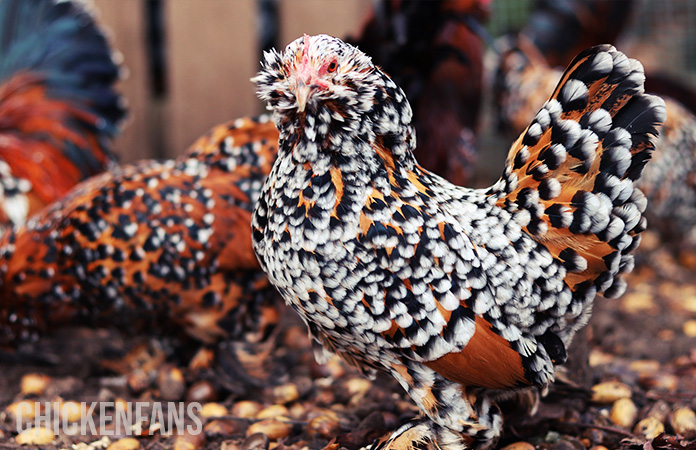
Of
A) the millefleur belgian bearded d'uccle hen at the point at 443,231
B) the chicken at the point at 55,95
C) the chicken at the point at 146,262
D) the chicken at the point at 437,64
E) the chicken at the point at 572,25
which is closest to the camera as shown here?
the millefleur belgian bearded d'uccle hen at the point at 443,231

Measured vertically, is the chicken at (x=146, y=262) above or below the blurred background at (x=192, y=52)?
below

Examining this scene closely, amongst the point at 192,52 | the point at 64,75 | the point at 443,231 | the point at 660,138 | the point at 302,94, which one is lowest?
the point at 443,231

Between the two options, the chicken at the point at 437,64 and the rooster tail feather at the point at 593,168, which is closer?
the rooster tail feather at the point at 593,168

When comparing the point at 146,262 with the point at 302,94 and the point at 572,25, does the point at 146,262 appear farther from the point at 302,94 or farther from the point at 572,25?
the point at 572,25

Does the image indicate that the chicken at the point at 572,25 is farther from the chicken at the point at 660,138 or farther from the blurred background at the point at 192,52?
the blurred background at the point at 192,52

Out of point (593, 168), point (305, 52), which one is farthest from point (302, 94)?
point (593, 168)

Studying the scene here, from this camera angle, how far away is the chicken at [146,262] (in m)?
1.82

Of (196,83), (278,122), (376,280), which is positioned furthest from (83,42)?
(376,280)

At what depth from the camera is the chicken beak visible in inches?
44.6

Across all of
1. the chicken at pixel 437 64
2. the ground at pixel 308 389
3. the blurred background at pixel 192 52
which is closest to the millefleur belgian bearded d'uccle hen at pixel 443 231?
the ground at pixel 308 389

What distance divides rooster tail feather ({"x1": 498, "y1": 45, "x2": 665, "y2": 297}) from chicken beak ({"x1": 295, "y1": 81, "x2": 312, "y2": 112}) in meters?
0.57

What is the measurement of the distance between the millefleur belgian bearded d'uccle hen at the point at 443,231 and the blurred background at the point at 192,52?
186 centimetres

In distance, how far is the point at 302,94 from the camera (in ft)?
3.71

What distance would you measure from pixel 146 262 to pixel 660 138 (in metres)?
2.46
